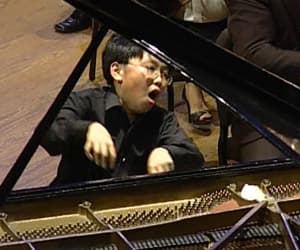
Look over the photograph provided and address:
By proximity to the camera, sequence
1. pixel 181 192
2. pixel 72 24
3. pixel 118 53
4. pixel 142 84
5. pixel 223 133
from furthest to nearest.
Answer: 1. pixel 72 24
2. pixel 223 133
3. pixel 118 53
4. pixel 142 84
5. pixel 181 192

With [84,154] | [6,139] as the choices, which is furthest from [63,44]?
[84,154]

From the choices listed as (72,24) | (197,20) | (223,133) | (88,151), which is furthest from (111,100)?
(72,24)

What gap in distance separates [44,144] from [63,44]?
192 cm

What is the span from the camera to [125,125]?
2408mm

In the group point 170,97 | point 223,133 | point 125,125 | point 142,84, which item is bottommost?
point 170,97

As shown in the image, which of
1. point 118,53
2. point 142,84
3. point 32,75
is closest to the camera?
point 142,84

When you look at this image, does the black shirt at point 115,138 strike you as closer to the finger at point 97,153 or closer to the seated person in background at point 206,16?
the finger at point 97,153

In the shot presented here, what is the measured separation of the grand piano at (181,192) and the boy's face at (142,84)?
1.27ft

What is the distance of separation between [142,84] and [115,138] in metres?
0.17

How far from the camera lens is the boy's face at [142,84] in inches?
92.9

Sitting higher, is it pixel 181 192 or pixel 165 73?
pixel 165 73

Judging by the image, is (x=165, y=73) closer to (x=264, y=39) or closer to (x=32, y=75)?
(x=264, y=39)

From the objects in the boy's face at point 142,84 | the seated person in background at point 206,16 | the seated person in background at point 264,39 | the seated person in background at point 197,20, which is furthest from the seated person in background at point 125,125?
the seated person in background at point 206,16

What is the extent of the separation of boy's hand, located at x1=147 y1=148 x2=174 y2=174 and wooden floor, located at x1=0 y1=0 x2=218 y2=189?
2.95 ft
